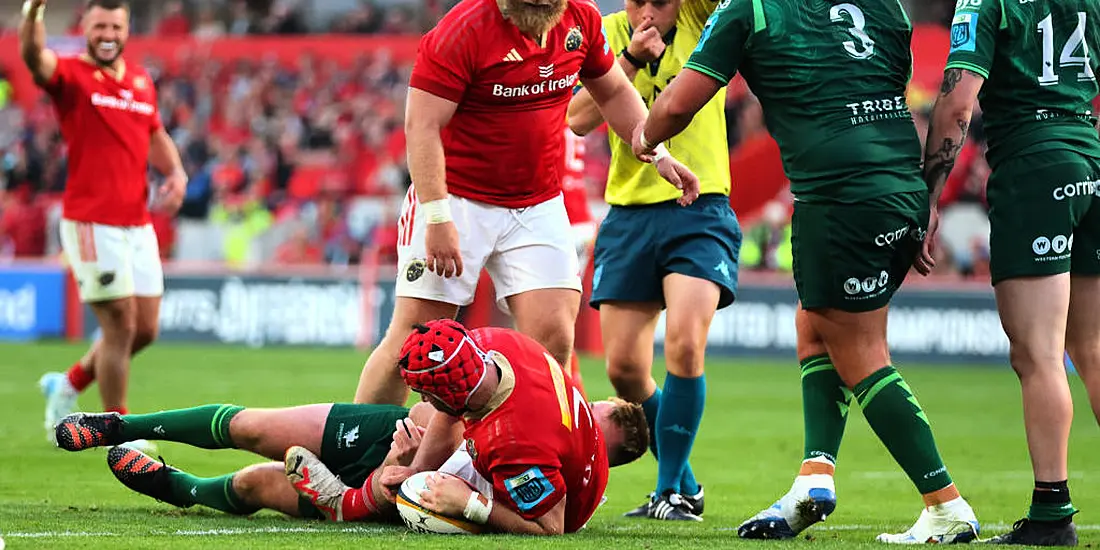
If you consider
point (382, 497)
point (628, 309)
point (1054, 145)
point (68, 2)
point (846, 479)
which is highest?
point (68, 2)

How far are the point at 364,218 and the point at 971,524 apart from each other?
1977 centimetres

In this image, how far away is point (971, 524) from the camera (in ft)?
18.3

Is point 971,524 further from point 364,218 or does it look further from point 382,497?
point 364,218

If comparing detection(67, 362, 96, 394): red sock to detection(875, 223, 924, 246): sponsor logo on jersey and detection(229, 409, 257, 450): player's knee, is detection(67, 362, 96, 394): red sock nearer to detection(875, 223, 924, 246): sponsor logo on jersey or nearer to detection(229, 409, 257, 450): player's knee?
detection(229, 409, 257, 450): player's knee

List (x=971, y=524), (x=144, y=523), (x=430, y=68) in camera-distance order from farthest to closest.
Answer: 1. (x=430, y=68)
2. (x=144, y=523)
3. (x=971, y=524)

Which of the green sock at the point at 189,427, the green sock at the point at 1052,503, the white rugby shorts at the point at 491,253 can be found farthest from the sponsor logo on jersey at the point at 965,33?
the green sock at the point at 189,427

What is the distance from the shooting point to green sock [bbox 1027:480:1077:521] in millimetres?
5715

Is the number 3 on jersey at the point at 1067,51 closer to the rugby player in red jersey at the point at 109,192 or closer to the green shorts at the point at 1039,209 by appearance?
the green shorts at the point at 1039,209

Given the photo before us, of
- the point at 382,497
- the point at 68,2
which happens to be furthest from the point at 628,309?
the point at 68,2

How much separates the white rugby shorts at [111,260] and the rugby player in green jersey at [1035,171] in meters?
5.71

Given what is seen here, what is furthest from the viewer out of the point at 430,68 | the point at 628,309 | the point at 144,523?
the point at 628,309

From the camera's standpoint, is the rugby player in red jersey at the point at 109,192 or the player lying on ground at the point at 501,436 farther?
the rugby player in red jersey at the point at 109,192

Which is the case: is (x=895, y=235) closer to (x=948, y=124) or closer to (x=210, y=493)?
(x=948, y=124)

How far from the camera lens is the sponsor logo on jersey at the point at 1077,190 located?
5805 millimetres
